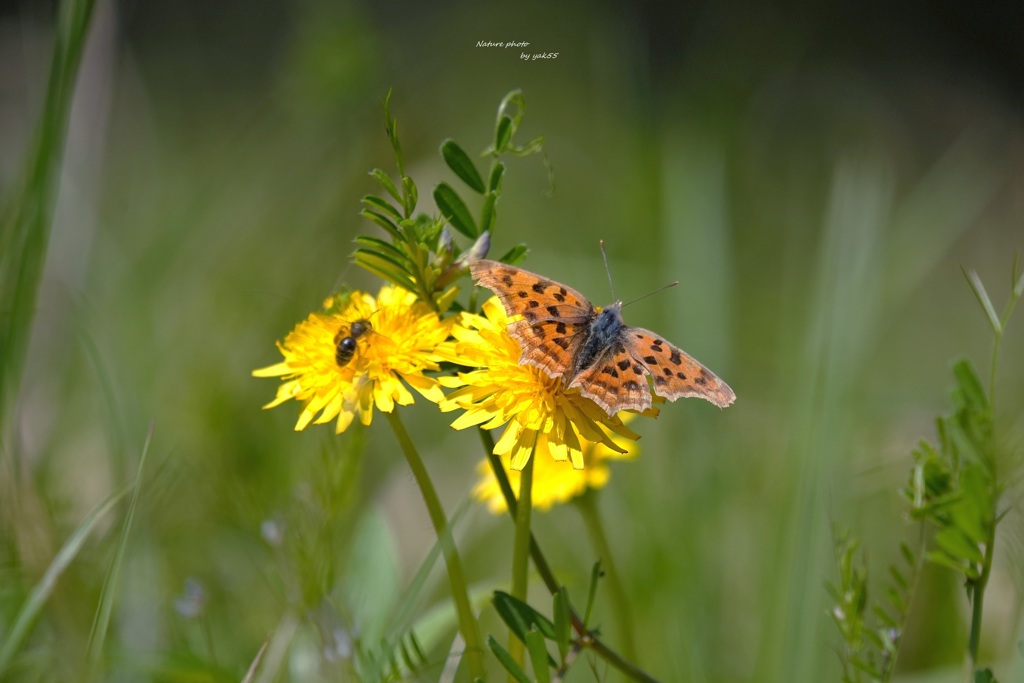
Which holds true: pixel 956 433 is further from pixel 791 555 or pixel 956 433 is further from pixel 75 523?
pixel 75 523

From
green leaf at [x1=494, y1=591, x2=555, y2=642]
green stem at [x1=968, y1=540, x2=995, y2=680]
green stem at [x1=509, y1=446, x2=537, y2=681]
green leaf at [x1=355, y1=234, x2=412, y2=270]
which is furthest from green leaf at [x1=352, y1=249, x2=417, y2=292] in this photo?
green stem at [x1=968, y1=540, x2=995, y2=680]

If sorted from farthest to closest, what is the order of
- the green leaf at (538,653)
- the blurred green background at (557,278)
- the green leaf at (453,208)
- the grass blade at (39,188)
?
the blurred green background at (557,278)
the grass blade at (39,188)
the green leaf at (453,208)
the green leaf at (538,653)

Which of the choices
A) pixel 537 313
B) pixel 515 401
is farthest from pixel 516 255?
pixel 515 401

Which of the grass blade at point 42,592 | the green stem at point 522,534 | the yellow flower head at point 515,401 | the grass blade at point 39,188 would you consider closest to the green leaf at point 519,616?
the green stem at point 522,534

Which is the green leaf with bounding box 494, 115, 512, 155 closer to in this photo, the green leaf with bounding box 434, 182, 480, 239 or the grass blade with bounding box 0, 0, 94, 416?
the green leaf with bounding box 434, 182, 480, 239

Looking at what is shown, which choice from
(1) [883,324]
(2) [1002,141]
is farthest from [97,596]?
(2) [1002,141]

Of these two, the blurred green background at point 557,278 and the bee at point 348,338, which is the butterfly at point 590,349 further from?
the blurred green background at point 557,278

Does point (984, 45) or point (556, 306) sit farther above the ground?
point (984, 45)
